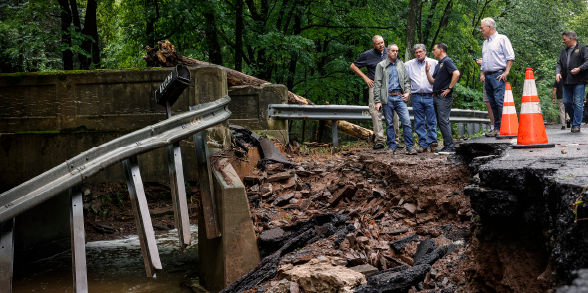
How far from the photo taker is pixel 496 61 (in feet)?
27.4

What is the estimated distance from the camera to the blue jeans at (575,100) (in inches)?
366

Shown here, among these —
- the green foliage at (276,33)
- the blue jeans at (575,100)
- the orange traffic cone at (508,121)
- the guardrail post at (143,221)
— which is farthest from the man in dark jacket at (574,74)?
the guardrail post at (143,221)

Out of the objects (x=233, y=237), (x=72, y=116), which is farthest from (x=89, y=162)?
(x=72, y=116)

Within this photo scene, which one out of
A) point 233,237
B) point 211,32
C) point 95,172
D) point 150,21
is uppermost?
point 150,21

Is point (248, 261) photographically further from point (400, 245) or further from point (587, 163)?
point (587, 163)

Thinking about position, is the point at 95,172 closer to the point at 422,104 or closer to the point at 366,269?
the point at 366,269

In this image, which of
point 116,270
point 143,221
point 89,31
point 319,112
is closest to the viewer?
point 143,221

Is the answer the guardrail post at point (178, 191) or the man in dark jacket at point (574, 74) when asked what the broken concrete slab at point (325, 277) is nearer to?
the guardrail post at point (178, 191)

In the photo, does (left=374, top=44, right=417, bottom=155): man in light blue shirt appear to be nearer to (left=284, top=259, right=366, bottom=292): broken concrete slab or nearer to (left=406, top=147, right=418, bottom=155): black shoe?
(left=406, top=147, right=418, bottom=155): black shoe

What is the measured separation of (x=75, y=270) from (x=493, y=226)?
9.56 ft

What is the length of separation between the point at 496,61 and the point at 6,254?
7610 millimetres

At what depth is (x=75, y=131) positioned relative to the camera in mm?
8555

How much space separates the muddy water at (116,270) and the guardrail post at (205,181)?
1327 millimetres

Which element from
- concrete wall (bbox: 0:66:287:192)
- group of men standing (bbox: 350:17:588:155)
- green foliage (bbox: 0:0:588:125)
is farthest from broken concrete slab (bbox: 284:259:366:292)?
green foliage (bbox: 0:0:588:125)
